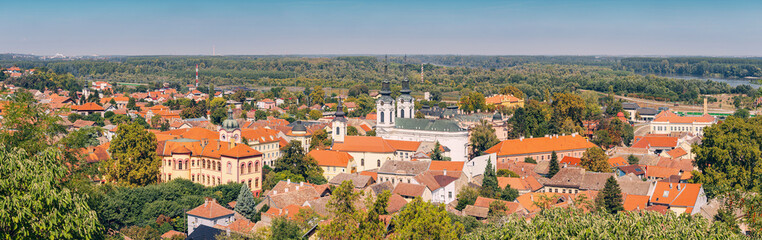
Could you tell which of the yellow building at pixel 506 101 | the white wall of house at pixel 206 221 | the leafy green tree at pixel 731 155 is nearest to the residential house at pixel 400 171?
the white wall of house at pixel 206 221

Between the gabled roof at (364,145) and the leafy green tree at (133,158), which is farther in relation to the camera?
the gabled roof at (364,145)

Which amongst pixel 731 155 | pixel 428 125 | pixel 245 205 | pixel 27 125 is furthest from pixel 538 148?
pixel 27 125

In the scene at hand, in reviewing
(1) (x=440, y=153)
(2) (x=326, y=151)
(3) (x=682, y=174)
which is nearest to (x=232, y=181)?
(2) (x=326, y=151)

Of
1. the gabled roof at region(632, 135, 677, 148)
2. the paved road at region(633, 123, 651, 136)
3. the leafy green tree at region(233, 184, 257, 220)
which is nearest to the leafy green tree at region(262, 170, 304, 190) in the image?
the leafy green tree at region(233, 184, 257, 220)

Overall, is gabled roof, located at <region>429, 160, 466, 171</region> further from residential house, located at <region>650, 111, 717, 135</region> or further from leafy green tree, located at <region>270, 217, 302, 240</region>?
residential house, located at <region>650, 111, 717, 135</region>

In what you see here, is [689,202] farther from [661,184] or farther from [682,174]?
[682,174]

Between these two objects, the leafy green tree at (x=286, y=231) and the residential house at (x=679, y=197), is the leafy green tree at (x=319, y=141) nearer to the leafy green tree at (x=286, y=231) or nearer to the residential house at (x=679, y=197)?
the residential house at (x=679, y=197)
